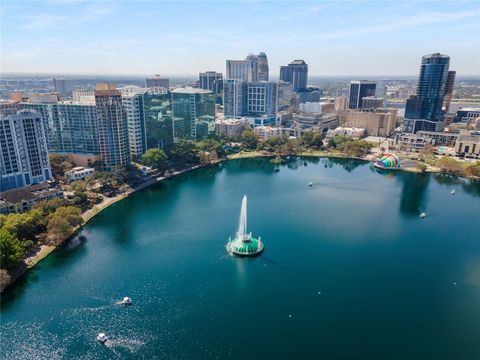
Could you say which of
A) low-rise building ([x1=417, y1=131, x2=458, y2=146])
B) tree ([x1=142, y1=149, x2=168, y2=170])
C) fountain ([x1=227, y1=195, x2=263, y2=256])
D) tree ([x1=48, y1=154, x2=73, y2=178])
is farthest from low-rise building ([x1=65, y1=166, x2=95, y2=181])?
low-rise building ([x1=417, y1=131, x2=458, y2=146])

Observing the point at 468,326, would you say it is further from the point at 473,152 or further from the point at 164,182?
the point at 473,152

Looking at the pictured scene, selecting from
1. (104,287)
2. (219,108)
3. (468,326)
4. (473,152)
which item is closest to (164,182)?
(104,287)

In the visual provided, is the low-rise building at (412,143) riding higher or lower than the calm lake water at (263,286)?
higher

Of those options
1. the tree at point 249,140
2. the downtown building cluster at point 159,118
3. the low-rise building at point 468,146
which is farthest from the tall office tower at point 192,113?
the low-rise building at point 468,146

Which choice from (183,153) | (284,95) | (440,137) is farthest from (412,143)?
(284,95)

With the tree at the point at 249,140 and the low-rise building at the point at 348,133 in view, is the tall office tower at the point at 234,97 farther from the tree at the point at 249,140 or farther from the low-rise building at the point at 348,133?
the low-rise building at the point at 348,133

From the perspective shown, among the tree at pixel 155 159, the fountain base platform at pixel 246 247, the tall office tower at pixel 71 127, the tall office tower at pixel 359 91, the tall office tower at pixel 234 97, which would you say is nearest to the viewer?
the fountain base platform at pixel 246 247
